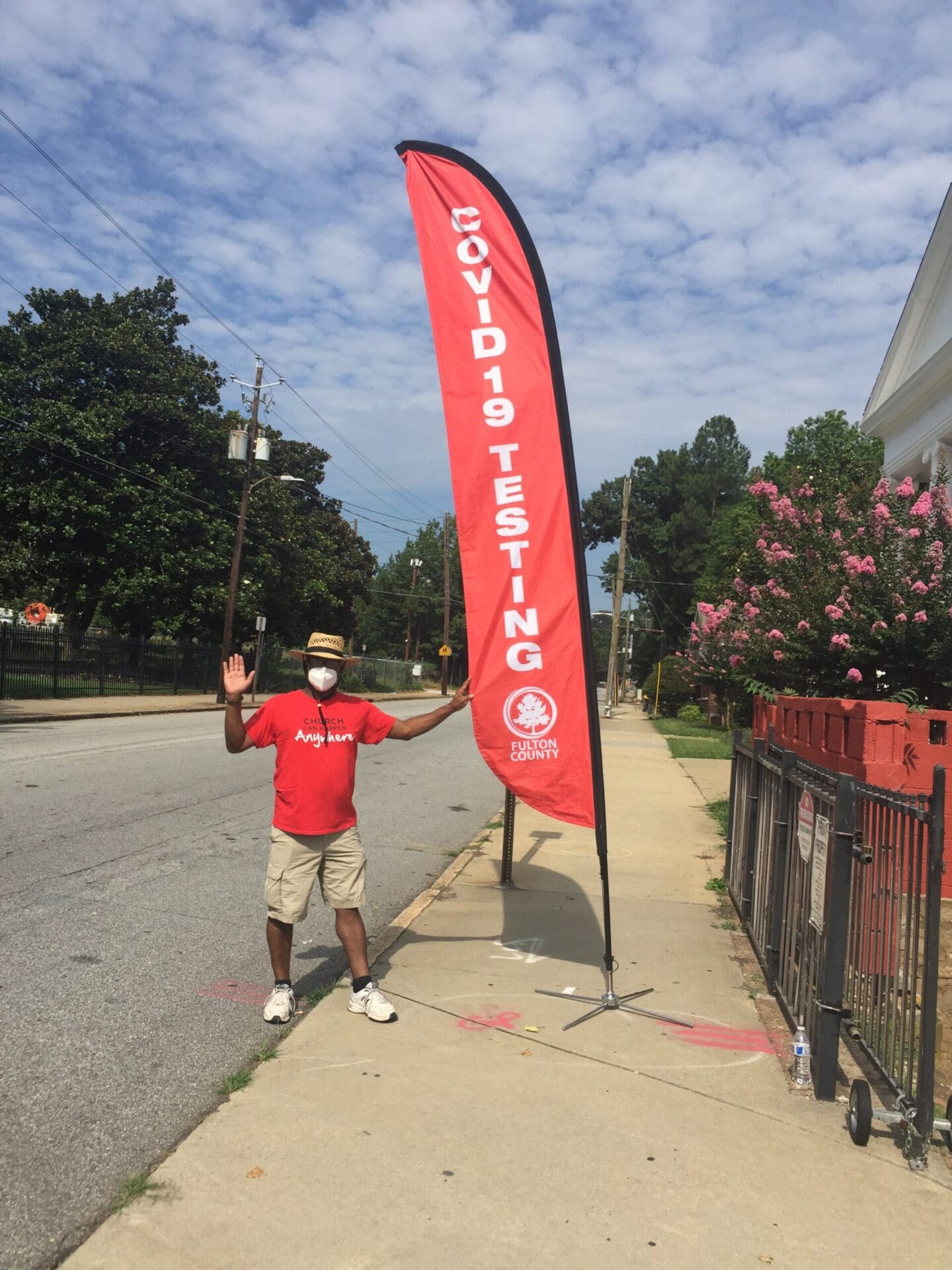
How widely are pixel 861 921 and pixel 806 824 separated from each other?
0.51 metres

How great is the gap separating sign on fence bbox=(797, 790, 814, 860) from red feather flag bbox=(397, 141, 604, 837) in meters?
0.91

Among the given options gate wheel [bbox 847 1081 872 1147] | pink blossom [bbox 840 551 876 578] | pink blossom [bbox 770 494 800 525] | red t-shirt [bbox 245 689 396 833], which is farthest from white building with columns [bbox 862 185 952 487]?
gate wheel [bbox 847 1081 872 1147]

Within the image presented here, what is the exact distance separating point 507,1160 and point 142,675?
30.5 m

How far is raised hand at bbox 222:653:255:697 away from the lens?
4508mm

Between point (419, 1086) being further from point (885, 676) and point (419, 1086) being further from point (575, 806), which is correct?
point (885, 676)

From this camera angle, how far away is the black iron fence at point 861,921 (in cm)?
337

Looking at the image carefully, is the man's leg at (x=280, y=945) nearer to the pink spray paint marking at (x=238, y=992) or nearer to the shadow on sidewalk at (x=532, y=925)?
the pink spray paint marking at (x=238, y=992)

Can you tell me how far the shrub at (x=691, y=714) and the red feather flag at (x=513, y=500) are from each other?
34549mm

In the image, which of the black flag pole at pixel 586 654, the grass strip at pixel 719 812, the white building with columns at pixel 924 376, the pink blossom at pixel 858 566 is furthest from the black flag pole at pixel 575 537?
the white building with columns at pixel 924 376

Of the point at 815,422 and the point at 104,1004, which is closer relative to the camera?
the point at 104,1004

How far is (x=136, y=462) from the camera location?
1328 inches

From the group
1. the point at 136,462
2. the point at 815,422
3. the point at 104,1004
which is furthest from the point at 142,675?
the point at 815,422

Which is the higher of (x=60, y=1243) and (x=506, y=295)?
(x=506, y=295)

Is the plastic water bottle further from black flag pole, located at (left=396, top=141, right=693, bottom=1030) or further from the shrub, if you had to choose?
the shrub
